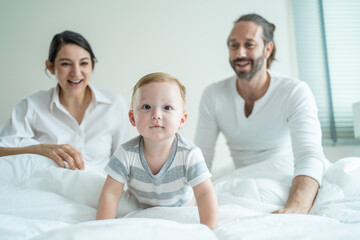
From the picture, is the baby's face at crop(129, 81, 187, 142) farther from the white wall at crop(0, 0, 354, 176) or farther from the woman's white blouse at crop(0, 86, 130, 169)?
the white wall at crop(0, 0, 354, 176)

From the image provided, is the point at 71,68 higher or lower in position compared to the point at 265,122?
higher

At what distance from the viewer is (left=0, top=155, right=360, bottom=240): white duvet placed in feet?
2.03

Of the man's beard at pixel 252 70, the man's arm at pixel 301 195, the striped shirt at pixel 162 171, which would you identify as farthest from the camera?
the man's beard at pixel 252 70

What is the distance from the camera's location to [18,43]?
2.16 metres

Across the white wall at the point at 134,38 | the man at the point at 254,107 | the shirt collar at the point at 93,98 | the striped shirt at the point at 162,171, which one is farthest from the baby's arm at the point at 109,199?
the white wall at the point at 134,38

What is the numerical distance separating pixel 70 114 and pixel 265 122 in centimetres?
100

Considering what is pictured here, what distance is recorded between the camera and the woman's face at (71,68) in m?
1.53

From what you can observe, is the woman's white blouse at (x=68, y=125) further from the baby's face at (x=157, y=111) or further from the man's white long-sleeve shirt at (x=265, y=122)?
the baby's face at (x=157, y=111)

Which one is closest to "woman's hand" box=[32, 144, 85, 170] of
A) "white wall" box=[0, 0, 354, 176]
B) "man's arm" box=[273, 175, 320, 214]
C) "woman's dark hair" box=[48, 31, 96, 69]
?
"woman's dark hair" box=[48, 31, 96, 69]

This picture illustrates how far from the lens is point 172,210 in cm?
94

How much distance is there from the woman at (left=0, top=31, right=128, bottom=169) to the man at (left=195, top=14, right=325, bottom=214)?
530mm

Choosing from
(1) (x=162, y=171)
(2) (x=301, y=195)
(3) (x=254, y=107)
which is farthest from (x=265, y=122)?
(1) (x=162, y=171)

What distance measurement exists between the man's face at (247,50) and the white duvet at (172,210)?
0.52 m

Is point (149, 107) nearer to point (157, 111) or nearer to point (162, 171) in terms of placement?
point (157, 111)
